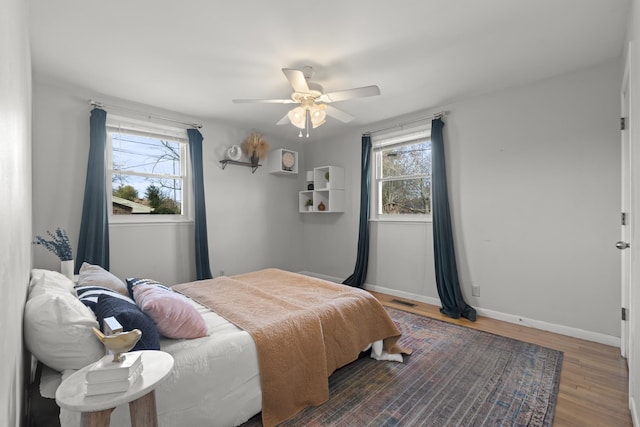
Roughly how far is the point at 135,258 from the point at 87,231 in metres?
0.62

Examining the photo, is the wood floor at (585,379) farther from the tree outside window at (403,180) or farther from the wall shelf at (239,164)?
the wall shelf at (239,164)

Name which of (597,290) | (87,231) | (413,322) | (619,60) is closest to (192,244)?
(87,231)

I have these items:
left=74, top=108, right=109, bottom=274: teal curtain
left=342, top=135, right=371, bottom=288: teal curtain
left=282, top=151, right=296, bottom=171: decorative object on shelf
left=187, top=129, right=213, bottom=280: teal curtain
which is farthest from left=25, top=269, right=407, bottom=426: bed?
left=282, top=151, right=296, bottom=171: decorative object on shelf

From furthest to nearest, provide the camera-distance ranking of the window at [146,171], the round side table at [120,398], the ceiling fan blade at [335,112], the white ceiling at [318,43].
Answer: the window at [146,171] → the ceiling fan blade at [335,112] → the white ceiling at [318,43] → the round side table at [120,398]

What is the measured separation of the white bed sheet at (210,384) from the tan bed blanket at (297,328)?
80 mm

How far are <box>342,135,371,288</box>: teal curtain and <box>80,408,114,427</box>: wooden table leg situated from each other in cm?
372

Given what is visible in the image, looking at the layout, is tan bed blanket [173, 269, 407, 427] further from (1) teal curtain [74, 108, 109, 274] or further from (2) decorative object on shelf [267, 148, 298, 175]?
(2) decorative object on shelf [267, 148, 298, 175]

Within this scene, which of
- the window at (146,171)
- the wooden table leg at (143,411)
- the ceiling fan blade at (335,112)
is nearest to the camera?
the wooden table leg at (143,411)

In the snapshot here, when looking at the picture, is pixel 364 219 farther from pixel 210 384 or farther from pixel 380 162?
pixel 210 384

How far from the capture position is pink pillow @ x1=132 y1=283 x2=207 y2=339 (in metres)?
1.64

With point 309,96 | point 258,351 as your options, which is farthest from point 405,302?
point 309,96

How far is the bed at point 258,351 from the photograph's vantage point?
1.46m

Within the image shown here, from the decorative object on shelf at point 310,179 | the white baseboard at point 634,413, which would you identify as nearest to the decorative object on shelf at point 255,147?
the decorative object on shelf at point 310,179

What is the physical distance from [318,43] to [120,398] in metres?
2.46
